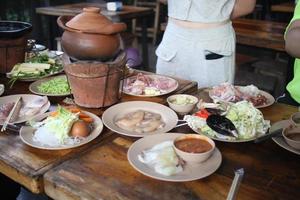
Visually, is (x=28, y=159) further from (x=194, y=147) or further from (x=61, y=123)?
(x=194, y=147)

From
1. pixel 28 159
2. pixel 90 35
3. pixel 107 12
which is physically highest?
pixel 90 35

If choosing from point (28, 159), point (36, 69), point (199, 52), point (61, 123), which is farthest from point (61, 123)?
Answer: point (199, 52)

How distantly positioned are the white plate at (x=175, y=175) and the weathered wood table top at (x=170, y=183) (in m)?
0.02

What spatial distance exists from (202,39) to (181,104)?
2.73 feet

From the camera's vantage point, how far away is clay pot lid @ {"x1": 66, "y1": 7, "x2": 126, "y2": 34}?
1483mm

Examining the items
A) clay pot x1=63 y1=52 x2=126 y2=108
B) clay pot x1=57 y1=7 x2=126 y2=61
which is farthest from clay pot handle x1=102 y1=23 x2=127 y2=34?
clay pot x1=63 y1=52 x2=126 y2=108

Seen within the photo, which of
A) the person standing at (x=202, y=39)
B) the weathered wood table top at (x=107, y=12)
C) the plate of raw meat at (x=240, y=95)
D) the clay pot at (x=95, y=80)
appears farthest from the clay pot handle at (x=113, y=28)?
the weathered wood table top at (x=107, y=12)

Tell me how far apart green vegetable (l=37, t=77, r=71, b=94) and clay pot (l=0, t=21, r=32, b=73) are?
1.05 feet

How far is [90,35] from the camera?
150 centimetres

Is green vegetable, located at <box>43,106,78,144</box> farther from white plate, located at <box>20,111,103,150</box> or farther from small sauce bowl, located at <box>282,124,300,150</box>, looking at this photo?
small sauce bowl, located at <box>282,124,300,150</box>

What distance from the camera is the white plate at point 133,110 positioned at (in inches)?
53.2

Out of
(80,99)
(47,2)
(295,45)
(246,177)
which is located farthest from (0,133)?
(47,2)

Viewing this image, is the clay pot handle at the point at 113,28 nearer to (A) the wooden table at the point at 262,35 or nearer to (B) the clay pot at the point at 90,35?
(B) the clay pot at the point at 90,35

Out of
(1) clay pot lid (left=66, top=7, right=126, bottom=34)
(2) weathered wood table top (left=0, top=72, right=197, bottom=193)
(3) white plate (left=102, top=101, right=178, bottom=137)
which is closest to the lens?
(2) weathered wood table top (left=0, top=72, right=197, bottom=193)
